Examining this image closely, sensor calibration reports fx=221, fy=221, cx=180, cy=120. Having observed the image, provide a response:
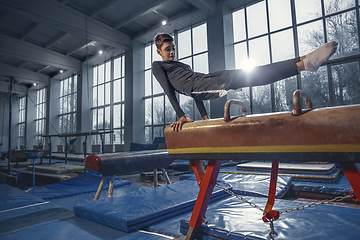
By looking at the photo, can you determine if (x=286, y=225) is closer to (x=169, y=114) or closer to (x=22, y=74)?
(x=169, y=114)

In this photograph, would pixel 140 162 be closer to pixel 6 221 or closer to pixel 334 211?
pixel 6 221

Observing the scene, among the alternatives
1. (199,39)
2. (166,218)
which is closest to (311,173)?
(166,218)

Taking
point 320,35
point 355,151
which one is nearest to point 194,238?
point 355,151

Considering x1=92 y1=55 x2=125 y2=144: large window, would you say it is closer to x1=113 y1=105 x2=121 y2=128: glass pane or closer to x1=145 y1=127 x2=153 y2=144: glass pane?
x1=113 y1=105 x2=121 y2=128: glass pane

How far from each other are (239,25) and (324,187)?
648cm

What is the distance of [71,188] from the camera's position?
11.3 ft

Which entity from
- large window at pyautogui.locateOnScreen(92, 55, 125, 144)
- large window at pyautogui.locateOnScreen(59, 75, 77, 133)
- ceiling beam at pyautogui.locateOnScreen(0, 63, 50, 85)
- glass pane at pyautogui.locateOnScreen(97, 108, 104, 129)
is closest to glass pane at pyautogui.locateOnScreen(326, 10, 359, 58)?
large window at pyautogui.locateOnScreen(92, 55, 125, 144)

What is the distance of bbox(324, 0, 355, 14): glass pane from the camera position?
5.88 m

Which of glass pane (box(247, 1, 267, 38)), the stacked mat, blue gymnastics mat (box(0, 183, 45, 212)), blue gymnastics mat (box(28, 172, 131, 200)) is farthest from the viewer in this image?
glass pane (box(247, 1, 267, 38))

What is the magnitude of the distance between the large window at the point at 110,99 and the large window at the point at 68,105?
6.59 ft

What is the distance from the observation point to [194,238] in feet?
4.87

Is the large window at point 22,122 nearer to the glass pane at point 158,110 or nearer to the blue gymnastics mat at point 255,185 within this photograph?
the glass pane at point 158,110

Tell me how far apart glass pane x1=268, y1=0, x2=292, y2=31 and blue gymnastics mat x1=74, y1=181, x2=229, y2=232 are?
6441 mm

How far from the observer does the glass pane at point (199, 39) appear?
875cm
